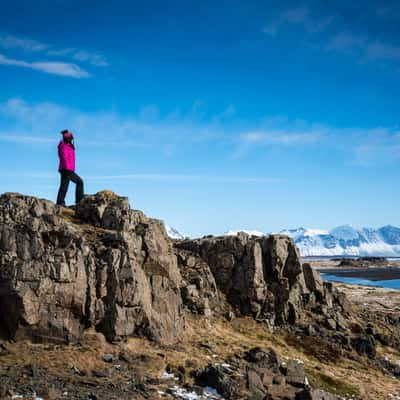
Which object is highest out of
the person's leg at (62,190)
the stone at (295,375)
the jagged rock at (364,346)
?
the person's leg at (62,190)

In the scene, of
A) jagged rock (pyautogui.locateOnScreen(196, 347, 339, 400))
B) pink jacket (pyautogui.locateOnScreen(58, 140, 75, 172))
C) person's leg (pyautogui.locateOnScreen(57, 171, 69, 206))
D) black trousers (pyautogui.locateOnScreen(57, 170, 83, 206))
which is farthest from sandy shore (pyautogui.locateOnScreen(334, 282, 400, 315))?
pink jacket (pyautogui.locateOnScreen(58, 140, 75, 172))

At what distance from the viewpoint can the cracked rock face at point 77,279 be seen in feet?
94.1

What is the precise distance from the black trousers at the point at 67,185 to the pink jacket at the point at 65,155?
1.77ft

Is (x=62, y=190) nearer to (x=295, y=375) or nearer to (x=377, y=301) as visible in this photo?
(x=295, y=375)

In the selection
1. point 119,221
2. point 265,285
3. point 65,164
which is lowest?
point 265,285

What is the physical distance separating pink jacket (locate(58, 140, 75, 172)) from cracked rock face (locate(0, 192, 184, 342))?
3171 millimetres

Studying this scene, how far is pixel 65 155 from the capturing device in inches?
1449

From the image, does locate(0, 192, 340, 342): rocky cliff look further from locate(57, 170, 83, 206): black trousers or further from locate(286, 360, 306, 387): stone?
locate(286, 360, 306, 387): stone

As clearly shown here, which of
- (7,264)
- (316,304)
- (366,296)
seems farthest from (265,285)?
(366,296)

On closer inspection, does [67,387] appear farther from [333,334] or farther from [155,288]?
[333,334]

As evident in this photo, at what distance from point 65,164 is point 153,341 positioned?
49.8ft

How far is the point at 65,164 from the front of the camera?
1455 inches

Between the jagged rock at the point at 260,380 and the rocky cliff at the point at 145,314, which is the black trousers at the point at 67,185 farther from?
the jagged rock at the point at 260,380

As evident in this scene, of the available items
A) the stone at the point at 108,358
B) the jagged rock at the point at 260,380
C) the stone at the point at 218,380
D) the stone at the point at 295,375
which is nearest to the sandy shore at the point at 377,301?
the stone at the point at 295,375
